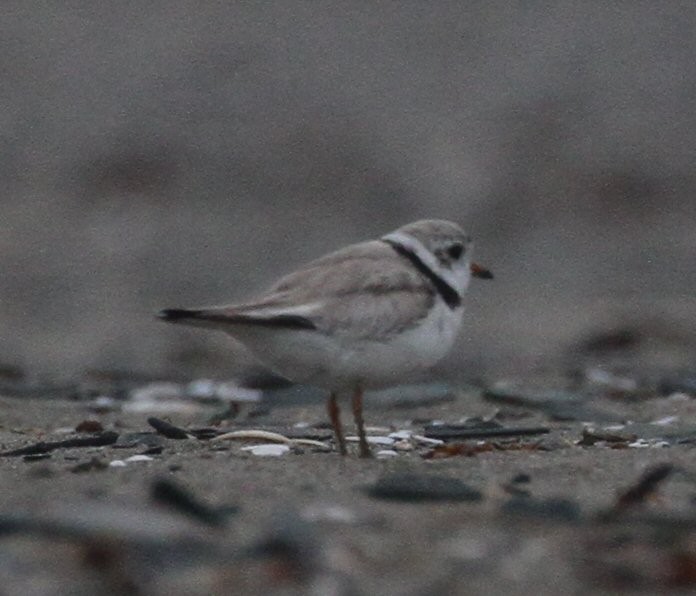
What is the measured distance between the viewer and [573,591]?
310 centimetres

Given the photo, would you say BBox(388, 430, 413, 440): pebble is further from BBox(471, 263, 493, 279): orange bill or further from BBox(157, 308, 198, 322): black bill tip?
BBox(157, 308, 198, 322): black bill tip

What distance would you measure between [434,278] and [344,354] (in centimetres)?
54

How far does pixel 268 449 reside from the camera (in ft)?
17.1

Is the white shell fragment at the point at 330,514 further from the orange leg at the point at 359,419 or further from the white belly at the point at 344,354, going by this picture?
the orange leg at the point at 359,419

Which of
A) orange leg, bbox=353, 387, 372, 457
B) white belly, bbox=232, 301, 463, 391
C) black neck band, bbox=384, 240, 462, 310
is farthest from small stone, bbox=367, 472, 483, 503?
black neck band, bbox=384, 240, 462, 310

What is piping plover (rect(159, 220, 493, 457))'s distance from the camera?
462 centimetres

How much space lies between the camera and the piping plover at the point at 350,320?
462 cm

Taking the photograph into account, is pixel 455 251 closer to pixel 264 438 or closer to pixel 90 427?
pixel 264 438

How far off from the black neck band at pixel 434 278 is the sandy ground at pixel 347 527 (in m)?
0.48

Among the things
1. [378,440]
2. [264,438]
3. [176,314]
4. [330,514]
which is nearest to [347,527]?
[330,514]

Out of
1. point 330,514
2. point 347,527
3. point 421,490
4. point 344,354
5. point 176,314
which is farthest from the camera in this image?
point 344,354

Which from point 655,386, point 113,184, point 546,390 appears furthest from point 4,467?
point 113,184

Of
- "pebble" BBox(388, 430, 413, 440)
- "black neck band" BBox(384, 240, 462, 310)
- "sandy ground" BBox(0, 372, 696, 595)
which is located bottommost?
"sandy ground" BBox(0, 372, 696, 595)

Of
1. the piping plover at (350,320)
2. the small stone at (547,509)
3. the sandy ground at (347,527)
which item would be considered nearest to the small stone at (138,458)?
the sandy ground at (347,527)
